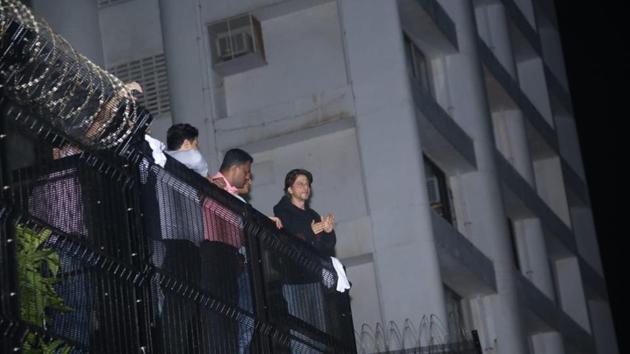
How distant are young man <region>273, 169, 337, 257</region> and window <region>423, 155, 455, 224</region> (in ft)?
48.0

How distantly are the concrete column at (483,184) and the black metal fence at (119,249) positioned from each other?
1798 cm

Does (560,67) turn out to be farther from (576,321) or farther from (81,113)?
(81,113)

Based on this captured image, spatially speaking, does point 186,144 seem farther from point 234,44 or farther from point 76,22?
point 76,22

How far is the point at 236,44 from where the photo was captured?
29203 mm

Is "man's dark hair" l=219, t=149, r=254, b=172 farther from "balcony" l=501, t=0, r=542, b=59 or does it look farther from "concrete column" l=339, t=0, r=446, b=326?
"balcony" l=501, t=0, r=542, b=59

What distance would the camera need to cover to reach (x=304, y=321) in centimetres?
1495

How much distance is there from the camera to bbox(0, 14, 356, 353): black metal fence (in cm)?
996

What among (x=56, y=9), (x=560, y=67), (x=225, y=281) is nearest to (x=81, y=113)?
(x=225, y=281)

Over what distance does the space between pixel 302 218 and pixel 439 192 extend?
1547 centimetres

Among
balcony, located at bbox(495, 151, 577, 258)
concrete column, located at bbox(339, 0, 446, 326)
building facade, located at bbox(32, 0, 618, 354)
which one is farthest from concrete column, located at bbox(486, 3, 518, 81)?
concrete column, located at bbox(339, 0, 446, 326)

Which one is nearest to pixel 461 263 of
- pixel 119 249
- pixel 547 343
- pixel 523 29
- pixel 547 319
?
pixel 547 319

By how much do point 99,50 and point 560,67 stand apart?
22086 mm

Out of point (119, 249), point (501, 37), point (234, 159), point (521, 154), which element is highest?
point (501, 37)

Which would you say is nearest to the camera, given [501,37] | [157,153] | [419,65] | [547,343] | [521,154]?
[157,153]
